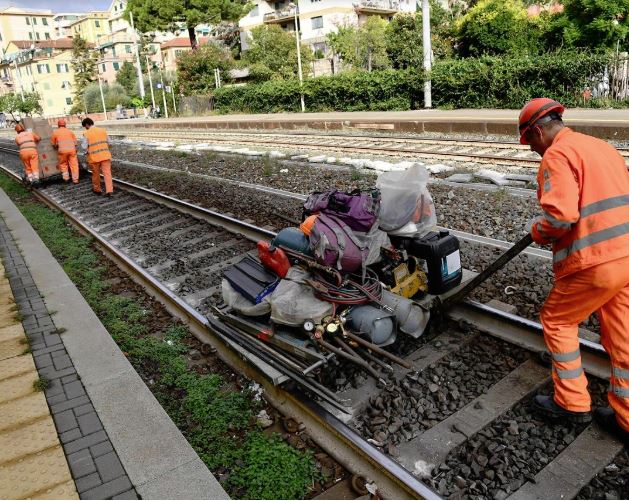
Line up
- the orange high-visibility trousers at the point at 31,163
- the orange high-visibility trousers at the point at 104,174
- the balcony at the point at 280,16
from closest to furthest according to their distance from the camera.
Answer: the orange high-visibility trousers at the point at 104,174 < the orange high-visibility trousers at the point at 31,163 < the balcony at the point at 280,16

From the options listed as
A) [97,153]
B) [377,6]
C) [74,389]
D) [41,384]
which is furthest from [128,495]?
[377,6]

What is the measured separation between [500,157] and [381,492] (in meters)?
9.86

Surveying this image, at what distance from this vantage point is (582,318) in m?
3.35

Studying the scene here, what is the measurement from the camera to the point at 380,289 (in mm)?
4398

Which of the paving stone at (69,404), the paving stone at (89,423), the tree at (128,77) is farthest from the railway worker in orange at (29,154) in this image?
the tree at (128,77)

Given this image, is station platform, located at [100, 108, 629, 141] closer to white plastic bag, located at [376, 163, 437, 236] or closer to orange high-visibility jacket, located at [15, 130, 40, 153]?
white plastic bag, located at [376, 163, 437, 236]

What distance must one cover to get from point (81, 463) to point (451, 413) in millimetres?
2444

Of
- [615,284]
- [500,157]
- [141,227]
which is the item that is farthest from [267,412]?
[500,157]

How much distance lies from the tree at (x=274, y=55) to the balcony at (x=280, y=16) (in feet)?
48.9

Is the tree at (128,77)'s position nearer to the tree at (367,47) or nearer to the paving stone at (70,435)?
the tree at (367,47)

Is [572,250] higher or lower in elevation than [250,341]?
higher

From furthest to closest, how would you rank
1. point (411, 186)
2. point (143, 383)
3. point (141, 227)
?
point (141, 227)
point (411, 186)
point (143, 383)

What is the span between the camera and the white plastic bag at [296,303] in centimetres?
414

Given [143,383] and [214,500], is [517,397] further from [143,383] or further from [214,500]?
[143,383]
